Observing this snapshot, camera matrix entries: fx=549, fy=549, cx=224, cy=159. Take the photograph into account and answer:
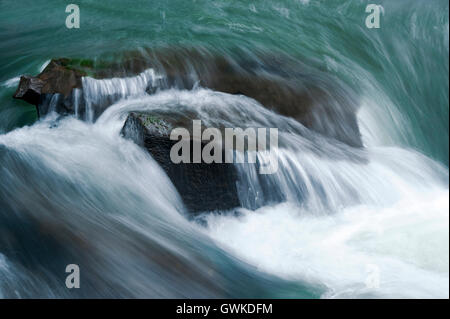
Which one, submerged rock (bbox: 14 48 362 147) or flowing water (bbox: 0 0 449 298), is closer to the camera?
flowing water (bbox: 0 0 449 298)

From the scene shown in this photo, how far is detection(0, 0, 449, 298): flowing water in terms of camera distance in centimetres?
492

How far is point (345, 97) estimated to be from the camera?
7.20 metres

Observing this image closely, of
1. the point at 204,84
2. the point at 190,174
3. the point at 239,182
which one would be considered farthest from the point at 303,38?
the point at 190,174

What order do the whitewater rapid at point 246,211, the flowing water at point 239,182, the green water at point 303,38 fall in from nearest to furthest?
1. the flowing water at point 239,182
2. the whitewater rapid at point 246,211
3. the green water at point 303,38

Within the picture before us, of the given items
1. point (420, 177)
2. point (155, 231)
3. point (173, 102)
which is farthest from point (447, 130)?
point (155, 231)

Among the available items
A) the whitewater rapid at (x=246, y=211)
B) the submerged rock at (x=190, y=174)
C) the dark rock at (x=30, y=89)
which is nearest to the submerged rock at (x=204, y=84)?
the dark rock at (x=30, y=89)

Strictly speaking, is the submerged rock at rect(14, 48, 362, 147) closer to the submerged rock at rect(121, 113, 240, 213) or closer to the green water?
the green water

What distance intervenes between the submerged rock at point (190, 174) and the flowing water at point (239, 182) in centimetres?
10

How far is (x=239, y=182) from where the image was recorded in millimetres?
5605

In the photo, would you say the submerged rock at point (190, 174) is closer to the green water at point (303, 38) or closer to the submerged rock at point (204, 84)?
the submerged rock at point (204, 84)

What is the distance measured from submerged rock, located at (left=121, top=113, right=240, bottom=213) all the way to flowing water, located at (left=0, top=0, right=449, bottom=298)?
0.10 metres

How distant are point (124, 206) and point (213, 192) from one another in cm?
89

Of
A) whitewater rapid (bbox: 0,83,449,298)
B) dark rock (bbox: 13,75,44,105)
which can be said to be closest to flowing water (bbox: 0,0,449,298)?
whitewater rapid (bbox: 0,83,449,298)

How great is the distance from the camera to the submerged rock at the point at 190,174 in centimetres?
544
